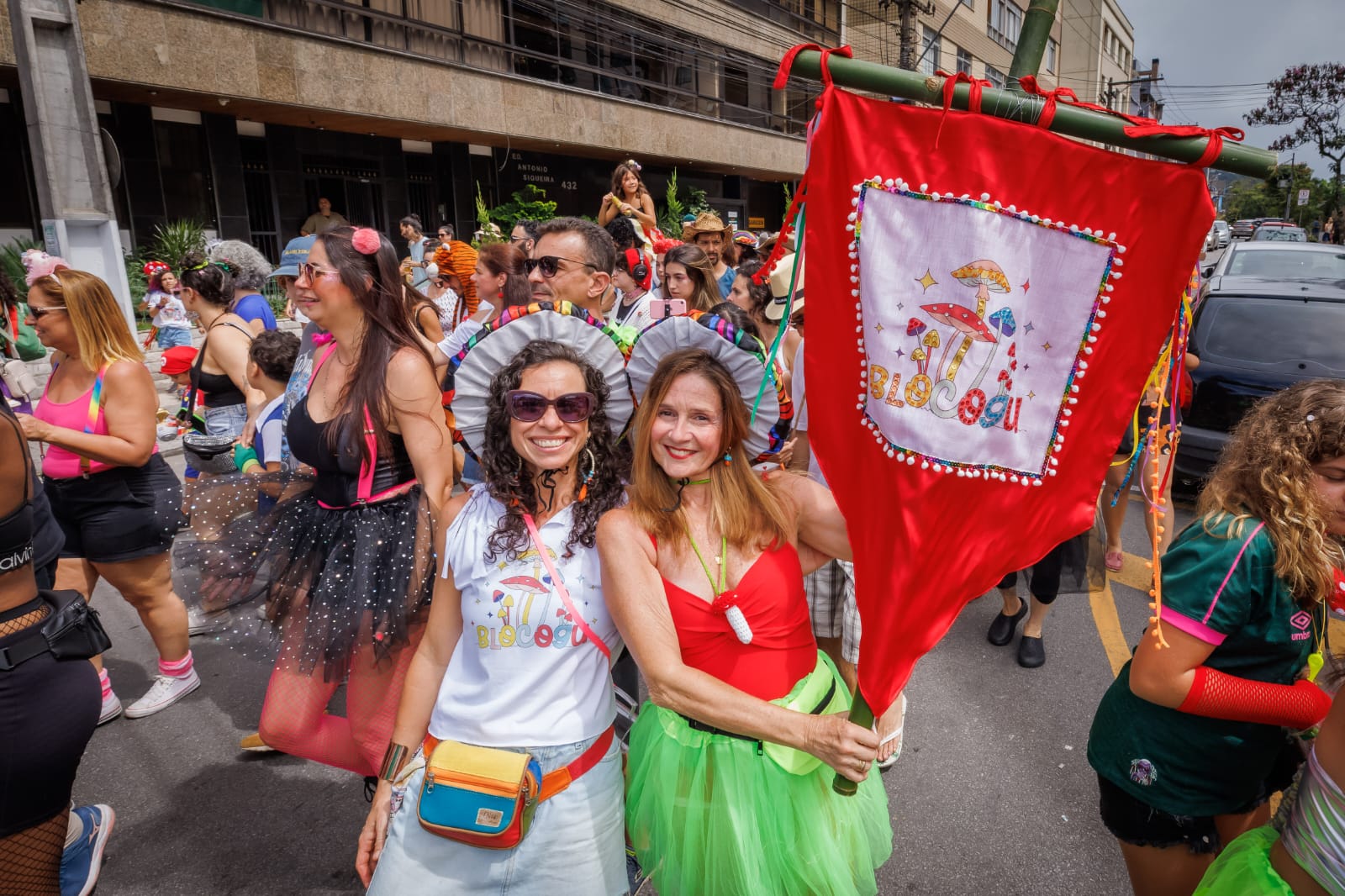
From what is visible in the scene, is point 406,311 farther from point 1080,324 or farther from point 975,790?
point 975,790

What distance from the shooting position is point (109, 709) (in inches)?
141

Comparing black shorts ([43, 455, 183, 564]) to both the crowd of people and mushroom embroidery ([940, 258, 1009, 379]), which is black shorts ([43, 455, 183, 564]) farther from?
mushroom embroidery ([940, 258, 1009, 379])

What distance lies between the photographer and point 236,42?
12.2 m

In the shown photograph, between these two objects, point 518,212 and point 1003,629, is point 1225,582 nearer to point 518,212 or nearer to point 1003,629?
point 1003,629

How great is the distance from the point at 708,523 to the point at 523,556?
471 millimetres

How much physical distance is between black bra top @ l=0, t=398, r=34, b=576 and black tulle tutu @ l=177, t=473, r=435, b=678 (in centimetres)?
79

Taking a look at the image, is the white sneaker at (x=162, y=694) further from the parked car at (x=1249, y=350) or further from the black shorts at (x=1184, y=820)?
the parked car at (x=1249, y=350)

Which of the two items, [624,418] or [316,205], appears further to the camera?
[316,205]

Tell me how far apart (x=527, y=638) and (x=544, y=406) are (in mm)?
580

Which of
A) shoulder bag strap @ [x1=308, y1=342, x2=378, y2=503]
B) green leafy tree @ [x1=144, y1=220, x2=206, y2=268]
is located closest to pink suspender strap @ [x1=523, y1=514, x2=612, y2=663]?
shoulder bag strap @ [x1=308, y1=342, x2=378, y2=503]

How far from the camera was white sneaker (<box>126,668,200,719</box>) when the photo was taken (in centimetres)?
362

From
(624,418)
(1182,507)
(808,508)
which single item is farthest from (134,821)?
(1182,507)

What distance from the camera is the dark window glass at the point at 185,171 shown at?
1325 cm

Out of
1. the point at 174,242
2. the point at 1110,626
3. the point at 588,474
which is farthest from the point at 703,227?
the point at 174,242
